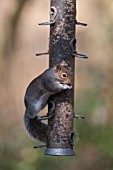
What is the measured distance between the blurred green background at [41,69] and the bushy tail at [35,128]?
2004 millimetres

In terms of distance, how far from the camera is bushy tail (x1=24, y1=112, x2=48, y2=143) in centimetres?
479

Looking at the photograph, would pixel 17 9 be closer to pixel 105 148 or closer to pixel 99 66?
pixel 99 66

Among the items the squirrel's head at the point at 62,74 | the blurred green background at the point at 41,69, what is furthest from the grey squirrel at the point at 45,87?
the blurred green background at the point at 41,69

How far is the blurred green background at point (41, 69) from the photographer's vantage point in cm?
777

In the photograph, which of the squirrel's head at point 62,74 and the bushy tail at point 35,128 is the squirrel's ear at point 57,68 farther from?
the bushy tail at point 35,128

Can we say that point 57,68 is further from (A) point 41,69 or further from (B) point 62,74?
(A) point 41,69

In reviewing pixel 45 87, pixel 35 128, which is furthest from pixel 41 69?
pixel 45 87

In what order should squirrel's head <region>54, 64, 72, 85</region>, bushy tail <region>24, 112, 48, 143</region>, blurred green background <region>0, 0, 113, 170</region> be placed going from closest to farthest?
squirrel's head <region>54, 64, 72, 85</region>, bushy tail <region>24, 112, 48, 143</region>, blurred green background <region>0, 0, 113, 170</region>

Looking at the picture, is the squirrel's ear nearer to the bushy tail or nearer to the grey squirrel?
the grey squirrel

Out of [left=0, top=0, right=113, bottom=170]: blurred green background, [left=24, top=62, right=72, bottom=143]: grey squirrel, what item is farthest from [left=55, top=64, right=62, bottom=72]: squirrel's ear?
[left=0, top=0, right=113, bottom=170]: blurred green background

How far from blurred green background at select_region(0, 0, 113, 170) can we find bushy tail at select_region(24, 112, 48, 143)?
2004 mm

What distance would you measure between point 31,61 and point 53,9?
5976mm

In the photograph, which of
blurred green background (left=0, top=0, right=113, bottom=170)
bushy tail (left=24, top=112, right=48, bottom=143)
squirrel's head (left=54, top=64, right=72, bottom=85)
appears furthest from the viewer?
blurred green background (left=0, top=0, right=113, bottom=170)

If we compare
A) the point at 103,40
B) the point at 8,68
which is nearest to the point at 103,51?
the point at 103,40
